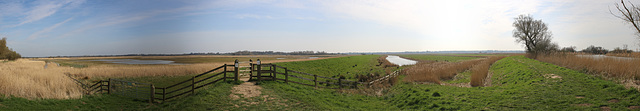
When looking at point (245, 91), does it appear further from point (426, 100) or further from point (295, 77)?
point (426, 100)

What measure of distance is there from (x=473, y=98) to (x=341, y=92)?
7.24 meters

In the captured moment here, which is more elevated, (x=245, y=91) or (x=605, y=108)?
(x=605, y=108)

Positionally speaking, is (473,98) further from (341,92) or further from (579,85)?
(341,92)

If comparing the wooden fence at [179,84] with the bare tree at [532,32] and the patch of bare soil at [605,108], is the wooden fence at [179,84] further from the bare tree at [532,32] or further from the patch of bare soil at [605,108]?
the bare tree at [532,32]

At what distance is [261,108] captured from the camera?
10.2m

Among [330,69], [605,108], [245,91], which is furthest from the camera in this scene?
[330,69]

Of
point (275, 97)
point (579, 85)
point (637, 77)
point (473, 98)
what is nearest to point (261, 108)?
point (275, 97)

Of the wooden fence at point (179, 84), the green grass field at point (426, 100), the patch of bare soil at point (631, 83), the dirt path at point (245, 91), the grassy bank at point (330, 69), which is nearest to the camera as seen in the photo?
the green grass field at point (426, 100)

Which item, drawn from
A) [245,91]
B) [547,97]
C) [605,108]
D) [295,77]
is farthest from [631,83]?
[245,91]

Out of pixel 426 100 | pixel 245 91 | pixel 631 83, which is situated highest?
pixel 631 83

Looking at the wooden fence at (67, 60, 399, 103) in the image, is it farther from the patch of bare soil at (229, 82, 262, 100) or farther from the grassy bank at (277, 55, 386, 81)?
the grassy bank at (277, 55, 386, 81)

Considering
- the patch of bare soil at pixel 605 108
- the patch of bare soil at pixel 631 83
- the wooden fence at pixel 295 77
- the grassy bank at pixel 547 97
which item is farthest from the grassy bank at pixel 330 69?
the patch of bare soil at pixel 605 108

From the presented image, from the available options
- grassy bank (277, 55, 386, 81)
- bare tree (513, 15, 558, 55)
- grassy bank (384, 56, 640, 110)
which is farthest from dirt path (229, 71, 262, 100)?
bare tree (513, 15, 558, 55)

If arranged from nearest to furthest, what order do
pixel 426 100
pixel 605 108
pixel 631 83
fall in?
pixel 605 108 → pixel 631 83 → pixel 426 100
